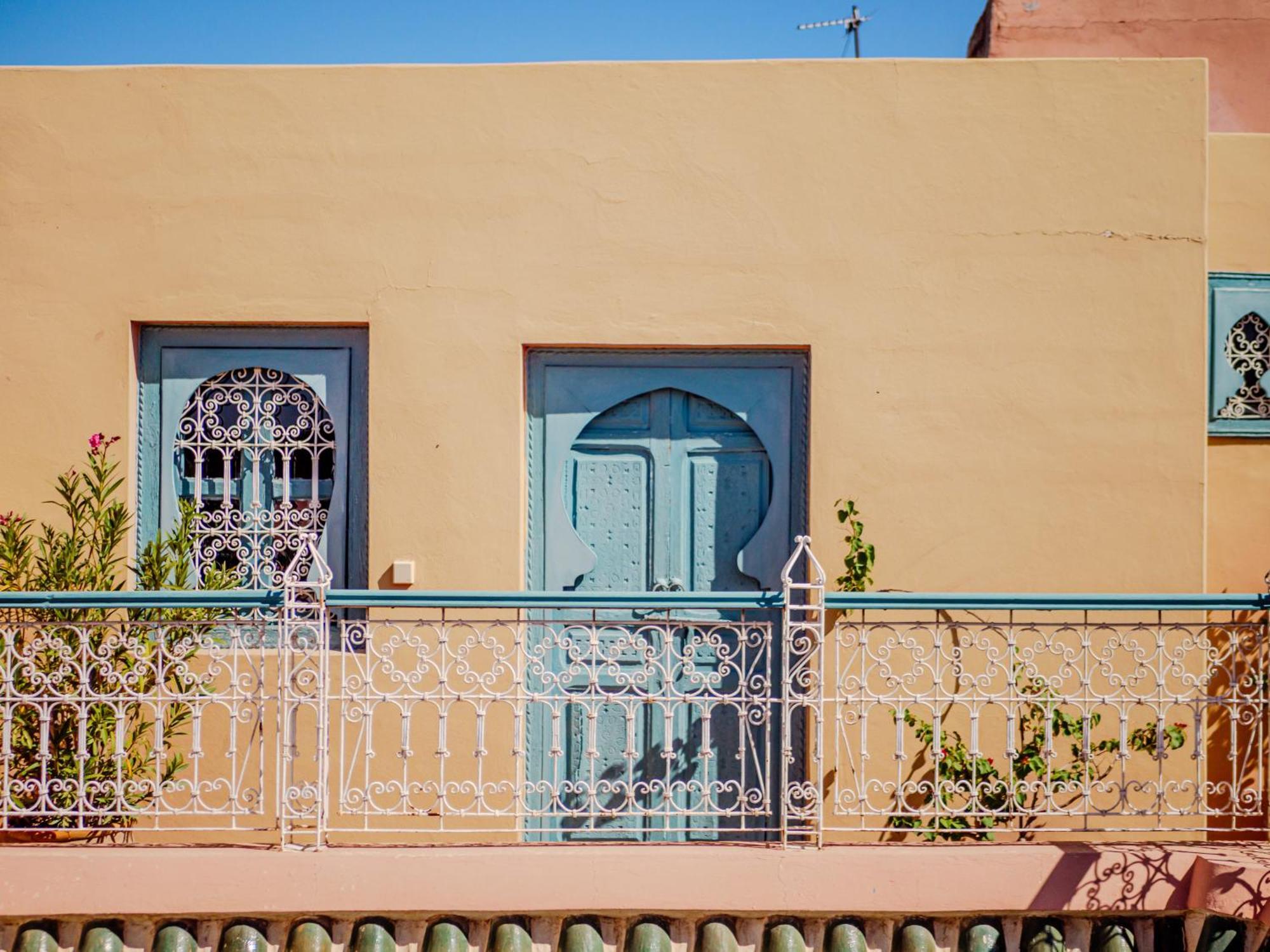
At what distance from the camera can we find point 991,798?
605cm

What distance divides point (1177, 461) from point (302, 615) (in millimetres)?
4463

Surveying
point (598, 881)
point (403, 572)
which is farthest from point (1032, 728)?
point (403, 572)

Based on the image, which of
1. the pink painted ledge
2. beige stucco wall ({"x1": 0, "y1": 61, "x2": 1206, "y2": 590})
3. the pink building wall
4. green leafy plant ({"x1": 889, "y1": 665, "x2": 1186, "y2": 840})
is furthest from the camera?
the pink building wall

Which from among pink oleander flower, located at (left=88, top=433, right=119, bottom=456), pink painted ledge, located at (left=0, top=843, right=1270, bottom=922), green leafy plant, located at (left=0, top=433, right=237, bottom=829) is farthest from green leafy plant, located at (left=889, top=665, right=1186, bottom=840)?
pink oleander flower, located at (left=88, top=433, right=119, bottom=456)

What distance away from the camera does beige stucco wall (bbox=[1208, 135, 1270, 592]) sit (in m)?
6.74

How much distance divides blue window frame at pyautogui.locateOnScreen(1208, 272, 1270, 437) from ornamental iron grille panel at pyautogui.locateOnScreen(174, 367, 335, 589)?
15.0ft

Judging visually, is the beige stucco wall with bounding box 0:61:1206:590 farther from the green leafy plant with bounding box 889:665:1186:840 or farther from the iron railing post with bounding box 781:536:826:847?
the iron railing post with bounding box 781:536:826:847

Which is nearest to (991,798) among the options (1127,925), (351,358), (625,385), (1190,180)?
(1127,925)

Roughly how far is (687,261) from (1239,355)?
291 cm

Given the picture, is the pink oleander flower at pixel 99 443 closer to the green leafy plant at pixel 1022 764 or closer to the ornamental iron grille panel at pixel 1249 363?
the green leafy plant at pixel 1022 764

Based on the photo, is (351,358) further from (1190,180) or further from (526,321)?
(1190,180)

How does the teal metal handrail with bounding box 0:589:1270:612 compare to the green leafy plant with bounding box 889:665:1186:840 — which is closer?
the teal metal handrail with bounding box 0:589:1270:612

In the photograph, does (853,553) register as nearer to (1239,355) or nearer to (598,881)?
(598,881)

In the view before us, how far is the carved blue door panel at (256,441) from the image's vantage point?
6586 mm
